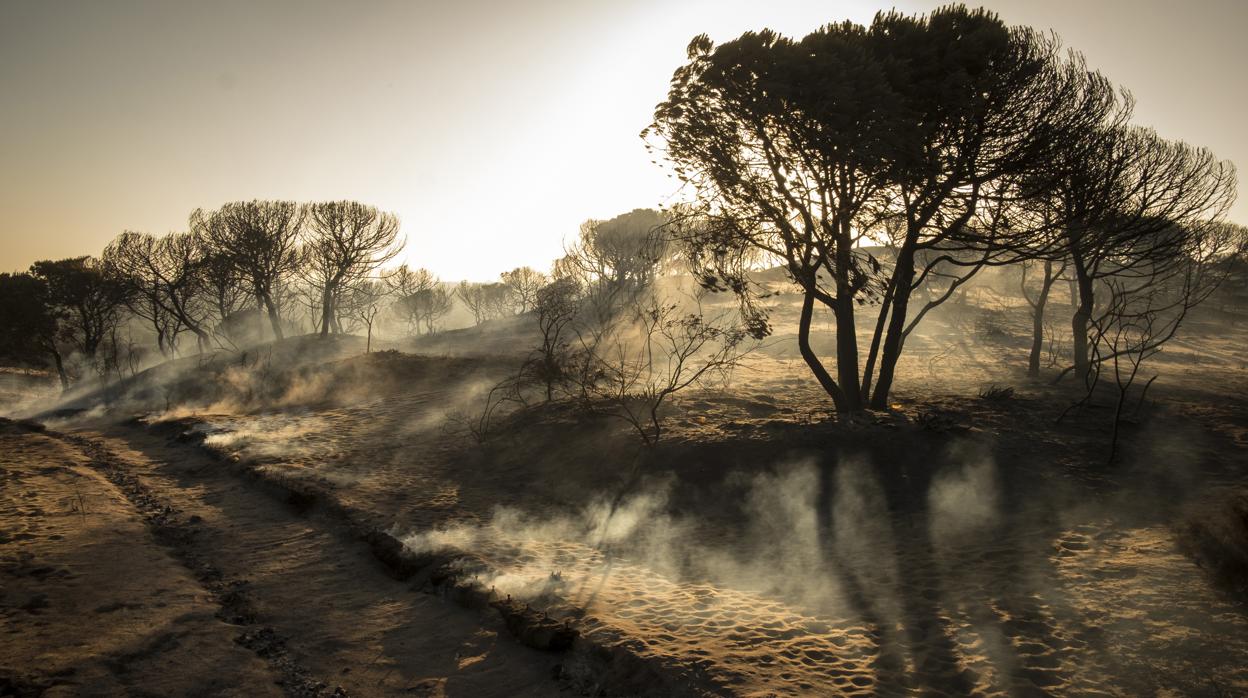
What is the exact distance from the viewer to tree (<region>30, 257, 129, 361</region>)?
3784cm

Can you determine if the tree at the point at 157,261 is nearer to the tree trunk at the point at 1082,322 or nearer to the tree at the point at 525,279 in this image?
the tree at the point at 525,279

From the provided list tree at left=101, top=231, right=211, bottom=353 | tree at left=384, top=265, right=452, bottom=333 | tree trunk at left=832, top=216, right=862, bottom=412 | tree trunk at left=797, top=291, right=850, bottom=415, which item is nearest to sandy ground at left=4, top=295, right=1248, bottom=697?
tree trunk at left=797, top=291, right=850, bottom=415

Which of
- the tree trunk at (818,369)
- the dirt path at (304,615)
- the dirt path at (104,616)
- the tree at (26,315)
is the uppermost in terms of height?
the tree at (26,315)

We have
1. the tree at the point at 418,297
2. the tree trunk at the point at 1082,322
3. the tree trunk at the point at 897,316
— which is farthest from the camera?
the tree at the point at 418,297

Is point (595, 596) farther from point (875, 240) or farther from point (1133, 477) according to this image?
point (875, 240)

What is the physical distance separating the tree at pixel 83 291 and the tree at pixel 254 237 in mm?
6618

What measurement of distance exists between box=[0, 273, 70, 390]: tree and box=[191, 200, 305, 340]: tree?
9.94 meters

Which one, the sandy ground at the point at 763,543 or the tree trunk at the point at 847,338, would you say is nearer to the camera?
the sandy ground at the point at 763,543

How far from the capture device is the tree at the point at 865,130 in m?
10.7

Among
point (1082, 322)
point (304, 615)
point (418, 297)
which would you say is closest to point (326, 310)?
point (418, 297)

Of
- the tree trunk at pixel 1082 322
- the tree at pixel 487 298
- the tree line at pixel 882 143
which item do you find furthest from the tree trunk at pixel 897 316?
the tree at pixel 487 298

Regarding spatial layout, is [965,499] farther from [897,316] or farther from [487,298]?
[487,298]

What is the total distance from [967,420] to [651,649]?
31.6 feet

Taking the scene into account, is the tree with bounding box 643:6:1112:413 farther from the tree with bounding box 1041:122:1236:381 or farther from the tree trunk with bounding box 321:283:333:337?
the tree trunk with bounding box 321:283:333:337
